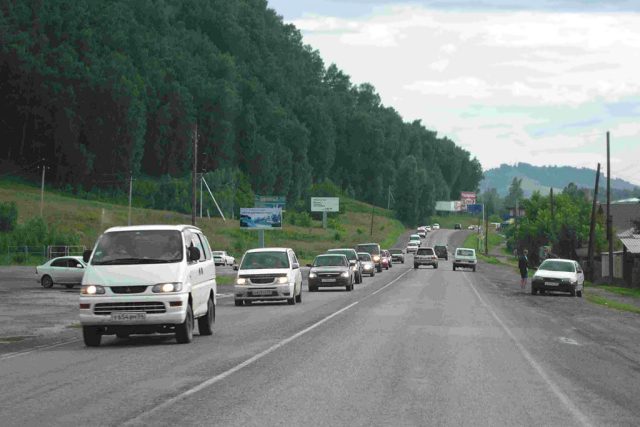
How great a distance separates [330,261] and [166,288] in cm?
2643

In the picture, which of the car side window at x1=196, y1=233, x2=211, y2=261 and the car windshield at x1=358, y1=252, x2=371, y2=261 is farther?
the car windshield at x1=358, y1=252, x2=371, y2=261

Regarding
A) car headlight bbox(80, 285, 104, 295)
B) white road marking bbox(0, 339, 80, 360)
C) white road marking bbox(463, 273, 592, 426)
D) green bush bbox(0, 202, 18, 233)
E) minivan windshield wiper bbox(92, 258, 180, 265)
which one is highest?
green bush bbox(0, 202, 18, 233)

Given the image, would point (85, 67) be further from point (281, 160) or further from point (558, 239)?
point (558, 239)

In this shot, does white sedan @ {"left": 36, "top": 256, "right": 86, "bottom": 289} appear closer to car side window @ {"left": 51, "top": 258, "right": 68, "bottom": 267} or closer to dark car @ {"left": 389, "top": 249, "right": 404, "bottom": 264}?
car side window @ {"left": 51, "top": 258, "right": 68, "bottom": 267}

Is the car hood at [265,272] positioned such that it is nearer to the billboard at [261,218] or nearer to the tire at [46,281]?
the tire at [46,281]

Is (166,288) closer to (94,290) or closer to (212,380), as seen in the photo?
(94,290)

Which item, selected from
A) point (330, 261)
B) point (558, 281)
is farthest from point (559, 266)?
point (330, 261)

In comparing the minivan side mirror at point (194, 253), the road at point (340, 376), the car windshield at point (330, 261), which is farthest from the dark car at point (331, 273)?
the minivan side mirror at point (194, 253)

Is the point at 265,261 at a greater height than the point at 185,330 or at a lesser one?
greater

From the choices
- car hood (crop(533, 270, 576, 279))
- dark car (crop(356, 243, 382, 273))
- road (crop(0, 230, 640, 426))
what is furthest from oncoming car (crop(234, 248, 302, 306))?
dark car (crop(356, 243, 382, 273))

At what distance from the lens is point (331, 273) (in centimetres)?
4312

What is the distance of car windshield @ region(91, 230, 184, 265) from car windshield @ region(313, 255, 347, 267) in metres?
25.1

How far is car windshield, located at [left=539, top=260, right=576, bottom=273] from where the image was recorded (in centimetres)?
4372

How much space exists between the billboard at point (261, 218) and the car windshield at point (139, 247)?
65620mm
